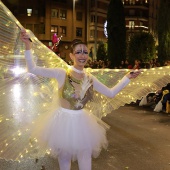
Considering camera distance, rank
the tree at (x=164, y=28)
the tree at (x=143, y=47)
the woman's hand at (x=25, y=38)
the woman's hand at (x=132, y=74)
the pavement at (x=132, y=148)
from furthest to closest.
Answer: the tree at (x=143, y=47)
the tree at (x=164, y=28)
the pavement at (x=132, y=148)
the woman's hand at (x=132, y=74)
the woman's hand at (x=25, y=38)

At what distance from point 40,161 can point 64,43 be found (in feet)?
171

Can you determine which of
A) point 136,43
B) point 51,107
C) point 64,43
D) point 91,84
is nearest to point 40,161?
point 51,107

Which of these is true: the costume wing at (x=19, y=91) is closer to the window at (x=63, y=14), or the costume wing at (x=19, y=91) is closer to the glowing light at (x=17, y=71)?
the glowing light at (x=17, y=71)

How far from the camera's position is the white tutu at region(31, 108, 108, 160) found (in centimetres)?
377

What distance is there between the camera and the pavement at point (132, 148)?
5.69 metres

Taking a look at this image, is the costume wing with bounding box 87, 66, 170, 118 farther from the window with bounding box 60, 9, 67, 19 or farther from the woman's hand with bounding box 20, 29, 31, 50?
the window with bounding box 60, 9, 67, 19

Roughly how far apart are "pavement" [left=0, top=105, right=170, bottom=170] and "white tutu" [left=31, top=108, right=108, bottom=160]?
5.62 ft

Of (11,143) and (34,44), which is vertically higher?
(34,44)

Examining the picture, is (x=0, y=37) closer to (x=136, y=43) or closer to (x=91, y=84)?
(x=91, y=84)

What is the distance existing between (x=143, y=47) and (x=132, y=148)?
13.3 meters

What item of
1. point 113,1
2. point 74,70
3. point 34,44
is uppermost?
point 113,1

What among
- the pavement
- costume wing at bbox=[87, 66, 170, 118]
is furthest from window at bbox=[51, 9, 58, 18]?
costume wing at bbox=[87, 66, 170, 118]

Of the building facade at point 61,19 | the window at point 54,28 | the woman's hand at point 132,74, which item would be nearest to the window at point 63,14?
the building facade at point 61,19

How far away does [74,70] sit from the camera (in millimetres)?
4023
